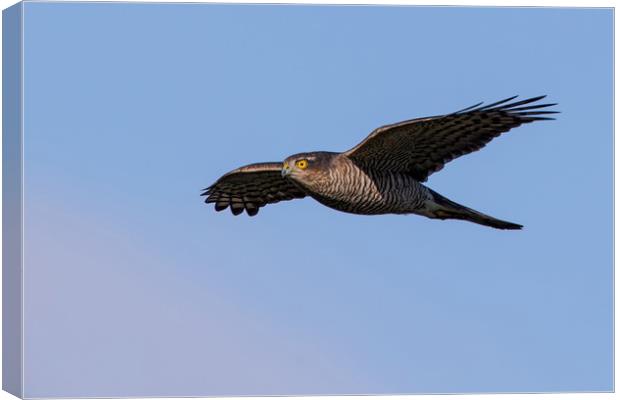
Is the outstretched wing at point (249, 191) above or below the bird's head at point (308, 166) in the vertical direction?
above

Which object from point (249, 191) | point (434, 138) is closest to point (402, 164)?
point (434, 138)

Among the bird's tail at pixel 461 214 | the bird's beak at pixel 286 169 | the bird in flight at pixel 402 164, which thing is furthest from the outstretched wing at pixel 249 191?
the bird's tail at pixel 461 214

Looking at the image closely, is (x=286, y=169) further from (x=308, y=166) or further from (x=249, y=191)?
(x=249, y=191)

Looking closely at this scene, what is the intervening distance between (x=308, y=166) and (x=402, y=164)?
79 cm

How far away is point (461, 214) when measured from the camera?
10.8 m

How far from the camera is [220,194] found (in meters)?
11.7

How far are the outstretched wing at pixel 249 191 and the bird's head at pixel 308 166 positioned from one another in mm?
942

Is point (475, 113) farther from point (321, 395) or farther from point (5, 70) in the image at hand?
point (5, 70)

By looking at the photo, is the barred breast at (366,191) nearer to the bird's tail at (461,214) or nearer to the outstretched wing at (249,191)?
the bird's tail at (461,214)

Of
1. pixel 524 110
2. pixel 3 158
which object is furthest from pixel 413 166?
pixel 3 158

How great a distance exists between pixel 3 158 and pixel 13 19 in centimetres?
96

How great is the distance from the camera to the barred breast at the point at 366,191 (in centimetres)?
1000

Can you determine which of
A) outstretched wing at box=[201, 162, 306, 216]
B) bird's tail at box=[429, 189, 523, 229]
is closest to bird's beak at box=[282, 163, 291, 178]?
outstretched wing at box=[201, 162, 306, 216]

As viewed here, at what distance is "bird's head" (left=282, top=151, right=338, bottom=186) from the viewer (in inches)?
392
